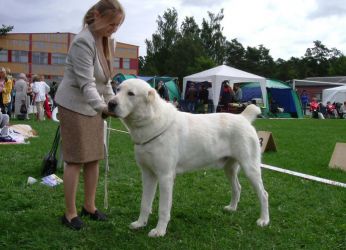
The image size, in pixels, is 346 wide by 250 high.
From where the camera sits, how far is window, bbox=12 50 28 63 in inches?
2266

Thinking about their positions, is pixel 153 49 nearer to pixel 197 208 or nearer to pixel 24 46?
pixel 24 46

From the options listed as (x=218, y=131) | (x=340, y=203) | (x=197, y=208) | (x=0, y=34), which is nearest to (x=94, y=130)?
(x=218, y=131)

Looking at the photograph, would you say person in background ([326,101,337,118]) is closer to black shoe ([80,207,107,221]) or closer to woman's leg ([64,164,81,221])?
black shoe ([80,207,107,221])

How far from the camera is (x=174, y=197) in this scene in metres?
5.28

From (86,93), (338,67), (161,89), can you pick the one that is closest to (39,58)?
(161,89)

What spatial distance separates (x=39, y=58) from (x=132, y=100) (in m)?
59.7

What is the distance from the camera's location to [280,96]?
2730cm

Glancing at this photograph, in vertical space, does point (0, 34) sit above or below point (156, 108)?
above

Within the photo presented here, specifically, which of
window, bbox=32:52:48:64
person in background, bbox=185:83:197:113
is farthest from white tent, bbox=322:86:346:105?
window, bbox=32:52:48:64

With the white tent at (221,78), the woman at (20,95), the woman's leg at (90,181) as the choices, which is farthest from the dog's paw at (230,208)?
the white tent at (221,78)

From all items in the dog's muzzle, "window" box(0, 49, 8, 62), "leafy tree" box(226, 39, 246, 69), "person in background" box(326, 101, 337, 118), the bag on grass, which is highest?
"leafy tree" box(226, 39, 246, 69)

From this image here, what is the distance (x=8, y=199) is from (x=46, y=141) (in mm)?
5432

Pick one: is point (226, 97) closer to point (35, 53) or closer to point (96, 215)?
Answer: point (96, 215)

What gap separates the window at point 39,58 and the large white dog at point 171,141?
58372 mm
